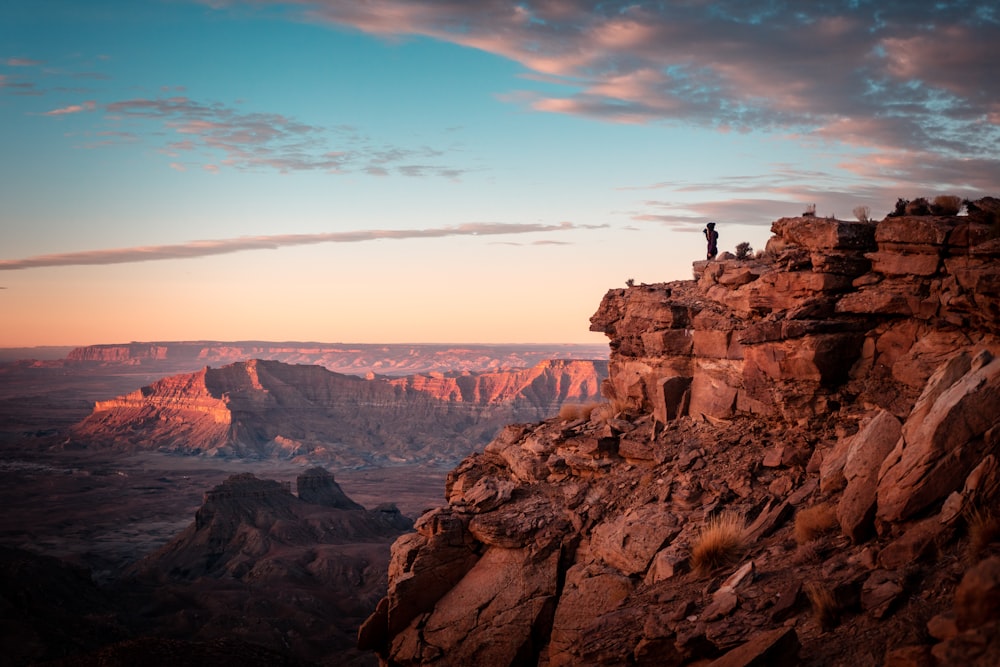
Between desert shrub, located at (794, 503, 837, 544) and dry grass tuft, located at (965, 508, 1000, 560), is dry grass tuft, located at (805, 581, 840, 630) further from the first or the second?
desert shrub, located at (794, 503, 837, 544)

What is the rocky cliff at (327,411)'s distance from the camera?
132m

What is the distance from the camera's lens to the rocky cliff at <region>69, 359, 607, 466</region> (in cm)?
13150

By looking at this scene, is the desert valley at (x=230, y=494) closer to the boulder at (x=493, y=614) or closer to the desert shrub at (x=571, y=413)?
the boulder at (x=493, y=614)

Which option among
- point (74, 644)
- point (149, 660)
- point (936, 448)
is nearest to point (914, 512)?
point (936, 448)

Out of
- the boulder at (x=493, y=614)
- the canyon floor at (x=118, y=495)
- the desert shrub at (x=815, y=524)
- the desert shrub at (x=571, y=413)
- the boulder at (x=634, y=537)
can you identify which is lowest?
the canyon floor at (x=118, y=495)

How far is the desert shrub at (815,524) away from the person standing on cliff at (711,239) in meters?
9.15

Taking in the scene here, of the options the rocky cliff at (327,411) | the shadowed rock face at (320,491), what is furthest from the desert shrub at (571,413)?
the rocky cliff at (327,411)

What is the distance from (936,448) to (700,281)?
29.8ft

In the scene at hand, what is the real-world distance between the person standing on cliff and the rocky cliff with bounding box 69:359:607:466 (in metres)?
111

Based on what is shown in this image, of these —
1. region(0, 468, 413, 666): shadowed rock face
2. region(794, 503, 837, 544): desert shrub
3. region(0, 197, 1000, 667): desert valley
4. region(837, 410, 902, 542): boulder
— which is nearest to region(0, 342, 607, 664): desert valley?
region(0, 468, 413, 666): shadowed rock face

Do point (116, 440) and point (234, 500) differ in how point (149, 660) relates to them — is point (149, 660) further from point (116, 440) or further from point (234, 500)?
point (116, 440)

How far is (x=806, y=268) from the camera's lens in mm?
15758

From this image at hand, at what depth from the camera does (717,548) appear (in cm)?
1276

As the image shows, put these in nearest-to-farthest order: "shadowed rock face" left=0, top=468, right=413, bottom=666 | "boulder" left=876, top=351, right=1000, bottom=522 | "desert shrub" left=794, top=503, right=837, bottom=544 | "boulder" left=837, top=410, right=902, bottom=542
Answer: "boulder" left=876, top=351, right=1000, bottom=522
"boulder" left=837, top=410, right=902, bottom=542
"desert shrub" left=794, top=503, right=837, bottom=544
"shadowed rock face" left=0, top=468, right=413, bottom=666
